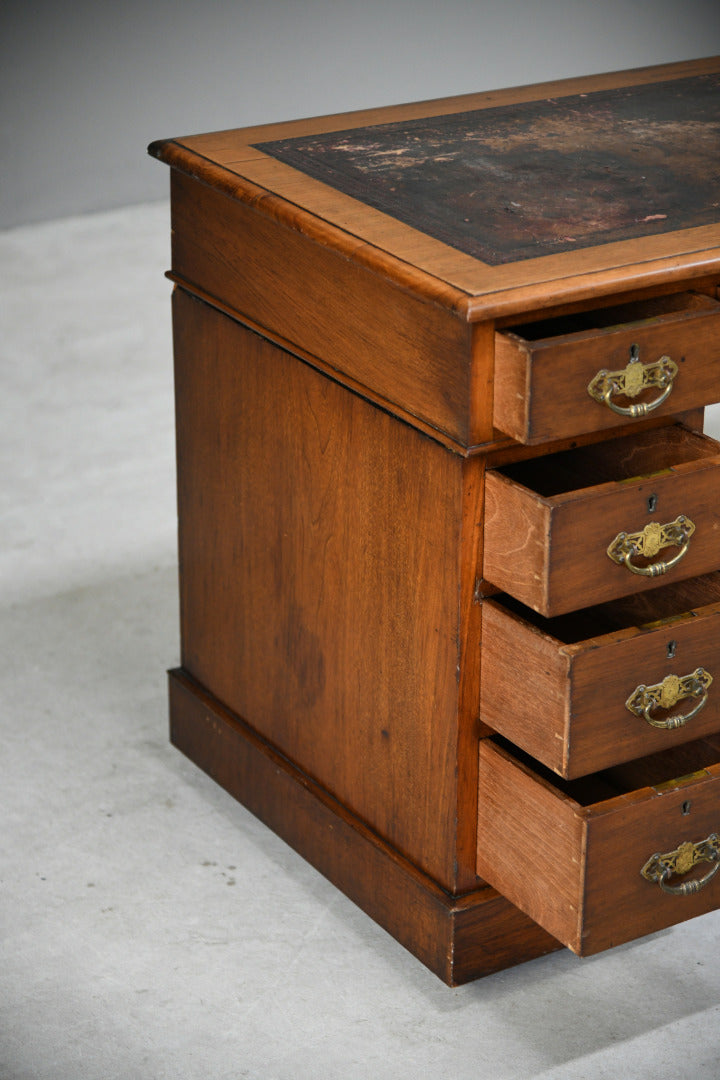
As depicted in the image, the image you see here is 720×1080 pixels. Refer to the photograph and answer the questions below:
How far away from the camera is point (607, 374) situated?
1646 mm

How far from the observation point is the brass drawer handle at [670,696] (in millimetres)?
1739

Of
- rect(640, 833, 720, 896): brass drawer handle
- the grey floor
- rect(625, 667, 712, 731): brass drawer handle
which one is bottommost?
the grey floor

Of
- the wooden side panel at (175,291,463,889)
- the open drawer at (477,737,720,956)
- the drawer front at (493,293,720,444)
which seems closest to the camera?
the drawer front at (493,293,720,444)

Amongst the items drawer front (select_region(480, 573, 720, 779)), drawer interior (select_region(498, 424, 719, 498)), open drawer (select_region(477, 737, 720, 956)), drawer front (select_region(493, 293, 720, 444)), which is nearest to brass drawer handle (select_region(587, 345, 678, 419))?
drawer front (select_region(493, 293, 720, 444))

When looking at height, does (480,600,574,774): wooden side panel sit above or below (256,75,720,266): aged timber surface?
below

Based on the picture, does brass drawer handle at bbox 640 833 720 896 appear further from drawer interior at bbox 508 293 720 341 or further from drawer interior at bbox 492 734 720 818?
drawer interior at bbox 508 293 720 341

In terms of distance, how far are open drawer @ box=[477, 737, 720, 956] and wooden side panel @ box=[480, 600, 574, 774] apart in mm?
42

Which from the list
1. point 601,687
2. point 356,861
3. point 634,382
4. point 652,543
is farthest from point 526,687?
point 356,861

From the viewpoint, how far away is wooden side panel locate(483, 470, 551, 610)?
1649mm

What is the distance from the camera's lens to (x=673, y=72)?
7.88 ft

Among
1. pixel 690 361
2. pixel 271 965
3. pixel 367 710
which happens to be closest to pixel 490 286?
pixel 690 361

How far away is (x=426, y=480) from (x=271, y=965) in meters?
0.61

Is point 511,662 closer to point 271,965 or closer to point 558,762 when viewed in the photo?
point 558,762

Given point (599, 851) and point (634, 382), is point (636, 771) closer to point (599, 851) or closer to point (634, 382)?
point (599, 851)
